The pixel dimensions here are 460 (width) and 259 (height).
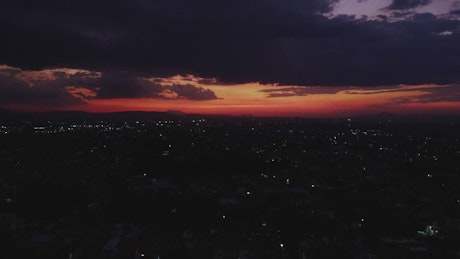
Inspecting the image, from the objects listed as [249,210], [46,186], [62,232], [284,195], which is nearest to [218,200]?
[249,210]

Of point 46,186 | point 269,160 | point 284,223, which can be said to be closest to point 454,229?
point 284,223

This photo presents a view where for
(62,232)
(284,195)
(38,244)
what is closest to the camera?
(38,244)

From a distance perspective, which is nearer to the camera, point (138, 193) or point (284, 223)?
point (284, 223)

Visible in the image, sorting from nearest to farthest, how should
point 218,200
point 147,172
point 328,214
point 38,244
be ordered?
1. point 38,244
2. point 328,214
3. point 218,200
4. point 147,172

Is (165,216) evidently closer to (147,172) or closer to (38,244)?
(38,244)

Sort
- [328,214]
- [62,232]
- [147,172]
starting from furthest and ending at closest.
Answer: [147,172], [328,214], [62,232]

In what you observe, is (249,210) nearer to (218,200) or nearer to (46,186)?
(218,200)

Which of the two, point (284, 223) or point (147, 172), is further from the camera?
point (147, 172)

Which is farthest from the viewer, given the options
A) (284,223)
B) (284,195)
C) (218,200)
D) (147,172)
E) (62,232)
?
(147,172)
